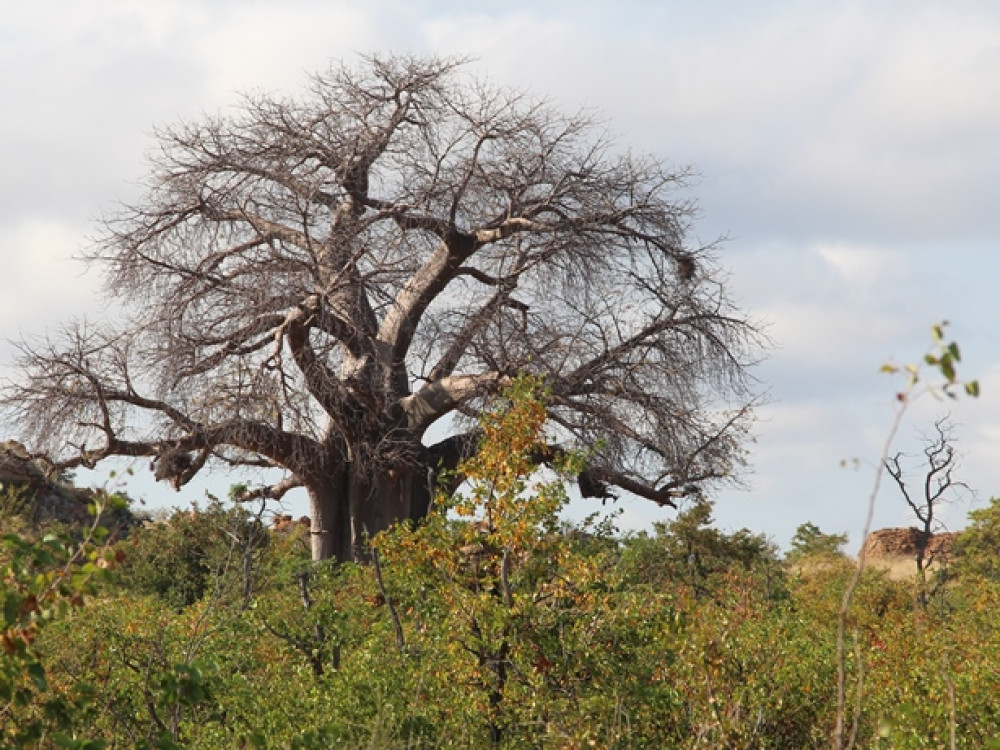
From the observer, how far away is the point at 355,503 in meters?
19.8

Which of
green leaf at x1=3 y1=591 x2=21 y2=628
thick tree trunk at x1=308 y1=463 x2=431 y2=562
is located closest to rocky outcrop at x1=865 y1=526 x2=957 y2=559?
thick tree trunk at x1=308 y1=463 x2=431 y2=562

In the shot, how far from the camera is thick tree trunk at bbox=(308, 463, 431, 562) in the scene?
1966 centimetres

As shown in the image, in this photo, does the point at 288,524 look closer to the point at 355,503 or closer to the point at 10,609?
the point at 355,503

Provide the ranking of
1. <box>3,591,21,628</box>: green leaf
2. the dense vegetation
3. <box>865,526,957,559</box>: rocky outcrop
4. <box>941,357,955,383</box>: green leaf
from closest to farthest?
<box>941,357,955,383</box>: green leaf, <box>3,591,21,628</box>: green leaf, the dense vegetation, <box>865,526,957,559</box>: rocky outcrop

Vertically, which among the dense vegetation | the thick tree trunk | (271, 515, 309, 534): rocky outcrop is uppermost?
(271, 515, 309, 534): rocky outcrop

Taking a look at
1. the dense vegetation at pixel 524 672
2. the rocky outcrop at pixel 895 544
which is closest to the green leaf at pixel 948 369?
the dense vegetation at pixel 524 672

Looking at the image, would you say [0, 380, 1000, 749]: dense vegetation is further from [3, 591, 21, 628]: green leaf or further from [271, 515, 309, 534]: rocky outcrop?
[271, 515, 309, 534]: rocky outcrop

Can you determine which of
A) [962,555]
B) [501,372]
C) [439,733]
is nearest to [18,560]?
[439,733]

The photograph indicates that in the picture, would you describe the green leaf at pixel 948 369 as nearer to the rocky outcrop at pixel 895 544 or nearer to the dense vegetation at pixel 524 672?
the dense vegetation at pixel 524 672

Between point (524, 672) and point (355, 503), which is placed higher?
point (355, 503)

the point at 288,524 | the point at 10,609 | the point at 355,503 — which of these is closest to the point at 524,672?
the point at 10,609

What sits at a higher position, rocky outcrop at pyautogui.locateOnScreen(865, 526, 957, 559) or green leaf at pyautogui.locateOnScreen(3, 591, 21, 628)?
rocky outcrop at pyautogui.locateOnScreen(865, 526, 957, 559)

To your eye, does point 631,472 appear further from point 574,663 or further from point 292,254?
point 574,663

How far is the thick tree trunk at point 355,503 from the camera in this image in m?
19.7
